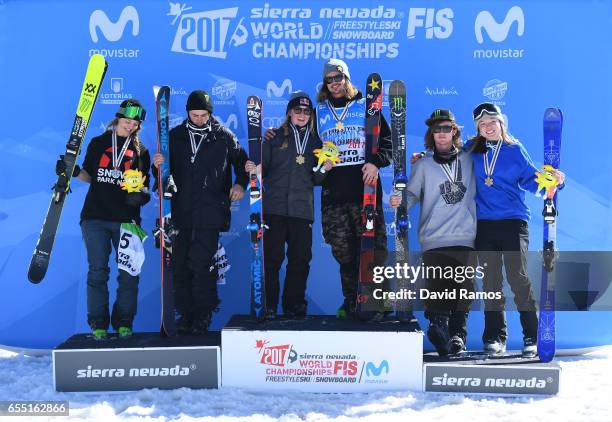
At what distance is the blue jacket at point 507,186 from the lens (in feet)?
12.1

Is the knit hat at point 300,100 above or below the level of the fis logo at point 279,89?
below

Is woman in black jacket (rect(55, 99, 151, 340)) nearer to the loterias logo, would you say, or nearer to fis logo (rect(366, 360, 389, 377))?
the loterias logo

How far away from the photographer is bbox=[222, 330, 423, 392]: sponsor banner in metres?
3.51

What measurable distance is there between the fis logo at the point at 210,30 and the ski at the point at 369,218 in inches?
49.4

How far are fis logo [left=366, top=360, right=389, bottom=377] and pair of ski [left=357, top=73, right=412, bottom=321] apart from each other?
1.09 ft

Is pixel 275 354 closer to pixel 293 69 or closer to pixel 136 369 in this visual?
pixel 136 369

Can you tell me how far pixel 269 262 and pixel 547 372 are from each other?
183 centimetres

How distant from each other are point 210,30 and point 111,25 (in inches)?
29.8

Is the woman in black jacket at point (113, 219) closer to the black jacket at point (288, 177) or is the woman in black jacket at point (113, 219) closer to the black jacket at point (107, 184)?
the black jacket at point (107, 184)

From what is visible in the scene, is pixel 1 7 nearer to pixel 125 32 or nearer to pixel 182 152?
pixel 125 32

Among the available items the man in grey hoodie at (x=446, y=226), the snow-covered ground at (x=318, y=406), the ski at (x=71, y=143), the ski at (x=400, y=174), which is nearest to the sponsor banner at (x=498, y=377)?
the snow-covered ground at (x=318, y=406)

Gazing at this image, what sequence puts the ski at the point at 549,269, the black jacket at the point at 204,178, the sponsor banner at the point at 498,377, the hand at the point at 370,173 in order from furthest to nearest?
the black jacket at the point at 204,178
the hand at the point at 370,173
the ski at the point at 549,269
the sponsor banner at the point at 498,377

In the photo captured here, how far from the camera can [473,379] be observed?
348cm

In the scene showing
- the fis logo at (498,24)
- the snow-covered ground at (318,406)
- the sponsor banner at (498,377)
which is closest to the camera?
the snow-covered ground at (318,406)
